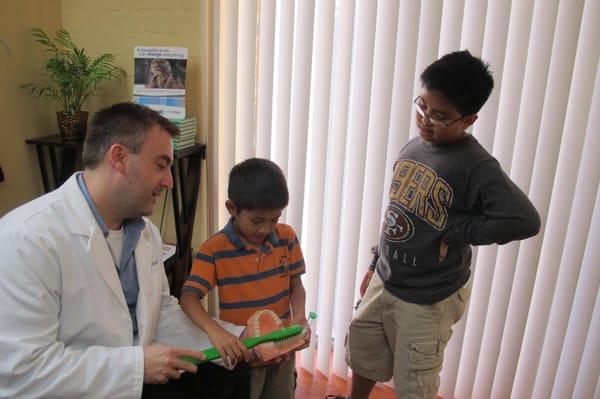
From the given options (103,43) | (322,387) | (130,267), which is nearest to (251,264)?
(130,267)

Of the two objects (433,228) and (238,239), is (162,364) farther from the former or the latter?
(433,228)

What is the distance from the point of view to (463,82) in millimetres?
1296

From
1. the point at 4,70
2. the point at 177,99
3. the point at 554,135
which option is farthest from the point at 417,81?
the point at 4,70

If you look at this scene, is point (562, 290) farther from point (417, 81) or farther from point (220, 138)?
point (220, 138)

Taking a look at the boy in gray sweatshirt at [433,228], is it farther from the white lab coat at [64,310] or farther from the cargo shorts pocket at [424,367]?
the white lab coat at [64,310]

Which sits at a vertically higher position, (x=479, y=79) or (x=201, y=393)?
(x=479, y=79)

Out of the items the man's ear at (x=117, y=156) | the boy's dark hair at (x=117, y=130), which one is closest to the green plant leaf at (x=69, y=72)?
the boy's dark hair at (x=117, y=130)

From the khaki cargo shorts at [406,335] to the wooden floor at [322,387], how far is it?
480 millimetres

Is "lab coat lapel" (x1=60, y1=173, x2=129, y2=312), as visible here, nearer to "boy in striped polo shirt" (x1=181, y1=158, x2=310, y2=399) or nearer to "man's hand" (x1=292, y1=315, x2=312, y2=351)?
"boy in striped polo shirt" (x1=181, y1=158, x2=310, y2=399)

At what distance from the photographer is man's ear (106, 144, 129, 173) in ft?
3.71

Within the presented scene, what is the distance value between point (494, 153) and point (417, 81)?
38cm

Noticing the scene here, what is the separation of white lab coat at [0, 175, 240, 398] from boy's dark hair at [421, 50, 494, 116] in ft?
3.15

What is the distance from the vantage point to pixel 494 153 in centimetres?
172

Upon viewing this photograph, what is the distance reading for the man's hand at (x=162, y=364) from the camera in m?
1.08
